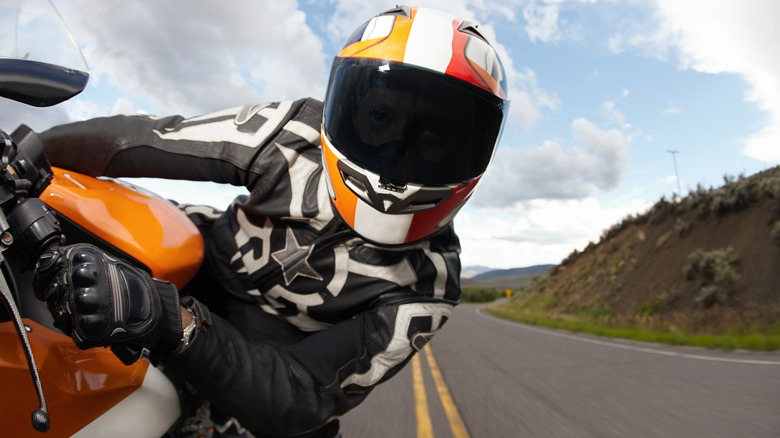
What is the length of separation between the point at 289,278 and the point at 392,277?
0.41 m

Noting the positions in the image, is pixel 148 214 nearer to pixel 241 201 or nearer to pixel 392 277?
pixel 241 201

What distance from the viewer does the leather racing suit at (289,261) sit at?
A: 1.65m

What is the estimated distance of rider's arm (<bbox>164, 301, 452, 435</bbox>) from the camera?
4.34 ft

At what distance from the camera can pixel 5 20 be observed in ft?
3.70

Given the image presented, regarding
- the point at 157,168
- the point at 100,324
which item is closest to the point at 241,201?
the point at 157,168

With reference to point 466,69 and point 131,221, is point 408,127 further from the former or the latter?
point 131,221

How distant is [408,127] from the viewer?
178cm

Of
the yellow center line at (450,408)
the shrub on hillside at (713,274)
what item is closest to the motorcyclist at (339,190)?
the yellow center line at (450,408)

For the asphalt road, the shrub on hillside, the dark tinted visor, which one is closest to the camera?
the dark tinted visor

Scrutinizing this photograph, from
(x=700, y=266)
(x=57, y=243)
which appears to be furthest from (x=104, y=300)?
(x=700, y=266)

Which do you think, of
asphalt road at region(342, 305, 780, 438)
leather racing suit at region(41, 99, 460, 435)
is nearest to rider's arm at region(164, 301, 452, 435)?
leather racing suit at region(41, 99, 460, 435)

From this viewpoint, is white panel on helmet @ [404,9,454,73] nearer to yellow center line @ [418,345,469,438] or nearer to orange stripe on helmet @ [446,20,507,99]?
orange stripe on helmet @ [446,20,507,99]

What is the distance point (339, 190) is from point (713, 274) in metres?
13.9

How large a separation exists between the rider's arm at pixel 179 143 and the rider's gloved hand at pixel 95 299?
2.58ft
